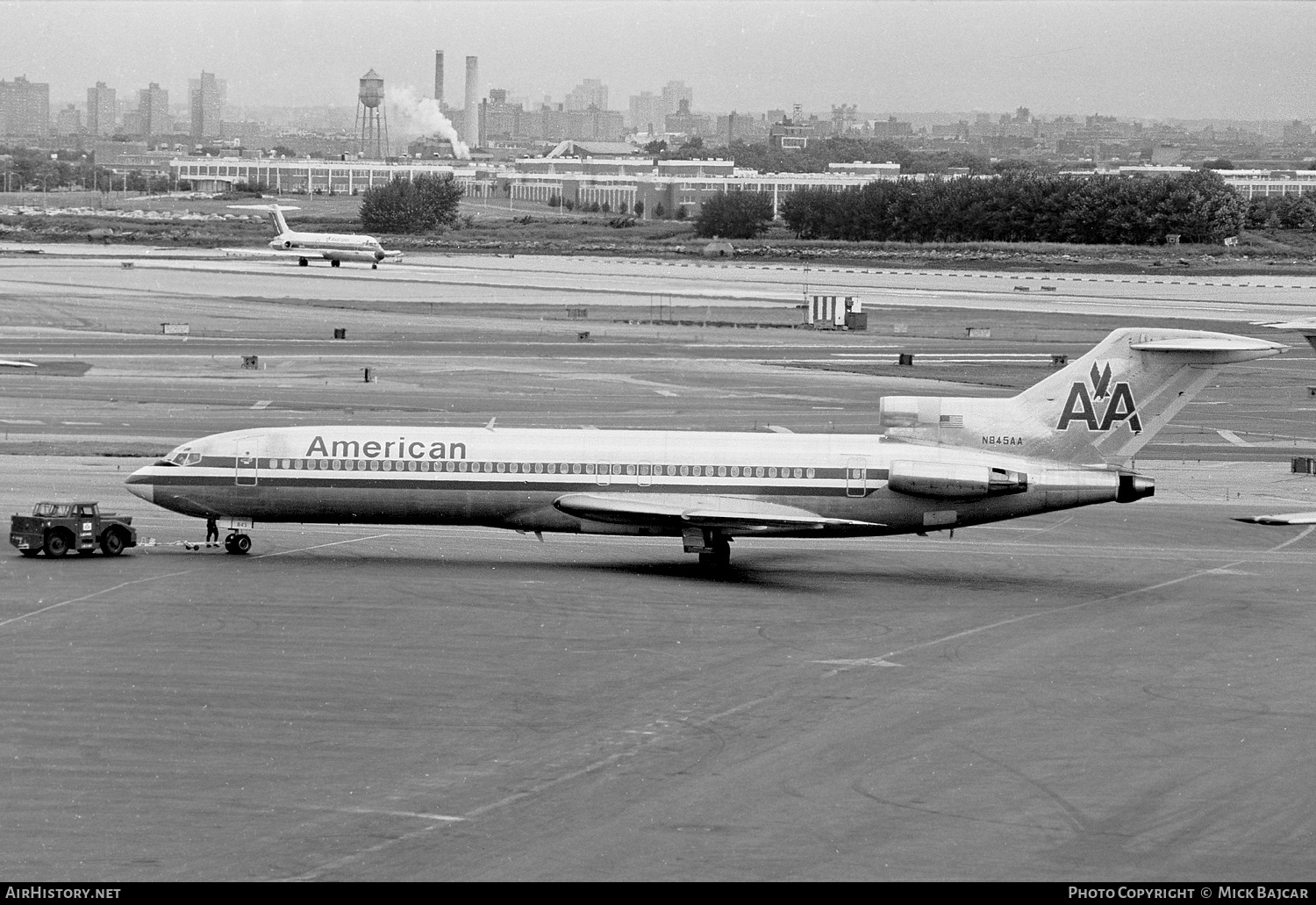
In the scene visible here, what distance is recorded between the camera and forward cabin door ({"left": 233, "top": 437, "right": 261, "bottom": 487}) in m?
46.1

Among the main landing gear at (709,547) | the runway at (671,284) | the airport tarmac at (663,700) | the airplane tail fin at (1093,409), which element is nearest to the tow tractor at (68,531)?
the airport tarmac at (663,700)

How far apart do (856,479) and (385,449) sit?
12.8m

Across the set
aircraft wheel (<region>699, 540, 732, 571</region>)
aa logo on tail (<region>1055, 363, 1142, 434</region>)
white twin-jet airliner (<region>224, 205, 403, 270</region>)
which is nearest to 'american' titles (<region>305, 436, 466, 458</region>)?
aircraft wheel (<region>699, 540, 732, 571</region>)

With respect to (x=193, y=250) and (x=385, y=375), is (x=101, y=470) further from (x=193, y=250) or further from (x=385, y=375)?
(x=193, y=250)

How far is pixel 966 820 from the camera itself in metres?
25.7

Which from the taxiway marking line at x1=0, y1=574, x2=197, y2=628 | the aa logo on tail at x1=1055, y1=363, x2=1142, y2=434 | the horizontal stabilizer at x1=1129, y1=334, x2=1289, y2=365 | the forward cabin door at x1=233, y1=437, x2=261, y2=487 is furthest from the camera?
the forward cabin door at x1=233, y1=437, x2=261, y2=487

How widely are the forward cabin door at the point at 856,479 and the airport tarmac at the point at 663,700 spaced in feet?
8.00

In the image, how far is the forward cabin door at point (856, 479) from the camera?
4500 centimetres

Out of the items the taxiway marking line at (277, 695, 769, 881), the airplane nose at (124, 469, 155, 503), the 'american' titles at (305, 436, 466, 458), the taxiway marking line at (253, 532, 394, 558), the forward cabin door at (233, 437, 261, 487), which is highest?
the 'american' titles at (305, 436, 466, 458)

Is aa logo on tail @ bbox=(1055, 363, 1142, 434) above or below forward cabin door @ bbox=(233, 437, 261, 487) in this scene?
above

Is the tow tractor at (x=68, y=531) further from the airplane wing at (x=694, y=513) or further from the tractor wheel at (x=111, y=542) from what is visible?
the airplane wing at (x=694, y=513)

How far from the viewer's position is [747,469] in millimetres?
45562

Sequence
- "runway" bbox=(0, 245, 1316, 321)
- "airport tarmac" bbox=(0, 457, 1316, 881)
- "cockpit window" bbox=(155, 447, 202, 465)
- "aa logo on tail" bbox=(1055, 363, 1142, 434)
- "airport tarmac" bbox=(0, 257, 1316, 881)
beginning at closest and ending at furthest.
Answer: "airport tarmac" bbox=(0, 457, 1316, 881) → "airport tarmac" bbox=(0, 257, 1316, 881) → "aa logo on tail" bbox=(1055, 363, 1142, 434) → "cockpit window" bbox=(155, 447, 202, 465) → "runway" bbox=(0, 245, 1316, 321)

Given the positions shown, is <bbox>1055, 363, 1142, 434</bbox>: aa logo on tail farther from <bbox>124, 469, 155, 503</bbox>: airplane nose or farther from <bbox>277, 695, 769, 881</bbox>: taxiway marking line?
<bbox>124, 469, 155, 503</bbox>: airplane nose
